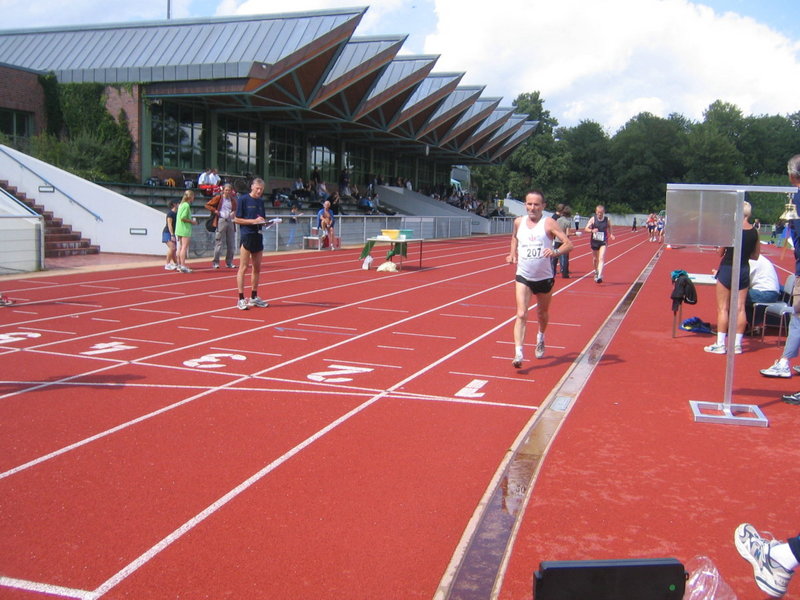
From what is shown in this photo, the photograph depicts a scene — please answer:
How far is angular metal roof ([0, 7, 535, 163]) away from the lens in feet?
97.7

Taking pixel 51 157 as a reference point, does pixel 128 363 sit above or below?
below

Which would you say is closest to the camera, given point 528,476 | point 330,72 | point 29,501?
point 29,501

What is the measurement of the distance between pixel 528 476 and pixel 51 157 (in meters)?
26.6

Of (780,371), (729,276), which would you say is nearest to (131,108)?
(729,276)

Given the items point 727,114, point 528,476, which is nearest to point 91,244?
point 528,476

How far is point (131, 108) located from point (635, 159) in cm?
9002

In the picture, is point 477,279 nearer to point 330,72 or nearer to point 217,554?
point 217,554

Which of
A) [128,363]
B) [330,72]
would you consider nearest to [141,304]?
[128,363]

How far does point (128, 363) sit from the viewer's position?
26.1ft

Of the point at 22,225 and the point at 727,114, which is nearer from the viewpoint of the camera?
the point at 22,225

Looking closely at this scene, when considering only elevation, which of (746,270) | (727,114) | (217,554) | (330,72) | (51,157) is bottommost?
(217,554)

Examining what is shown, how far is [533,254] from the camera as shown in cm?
797

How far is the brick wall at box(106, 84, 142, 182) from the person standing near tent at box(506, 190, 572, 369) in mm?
25347

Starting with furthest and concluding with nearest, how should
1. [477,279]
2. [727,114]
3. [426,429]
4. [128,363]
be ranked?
1. [727,114]
2. [477,279]
3. [128,363]
4. [426,429]
